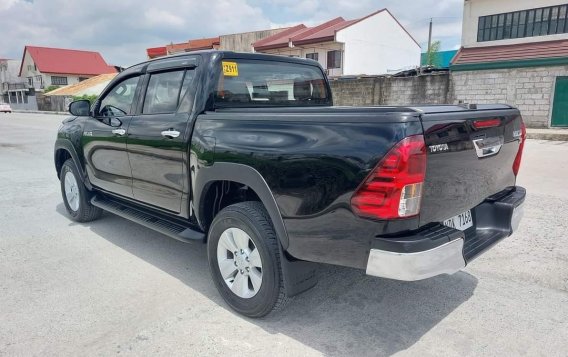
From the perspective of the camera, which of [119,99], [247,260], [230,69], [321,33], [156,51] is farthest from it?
[156,51]

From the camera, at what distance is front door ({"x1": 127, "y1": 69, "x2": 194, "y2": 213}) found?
3.35m

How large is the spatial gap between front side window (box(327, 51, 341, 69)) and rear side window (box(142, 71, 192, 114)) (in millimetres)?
30986

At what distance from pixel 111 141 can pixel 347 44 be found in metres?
31.0

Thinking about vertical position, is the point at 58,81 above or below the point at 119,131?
above

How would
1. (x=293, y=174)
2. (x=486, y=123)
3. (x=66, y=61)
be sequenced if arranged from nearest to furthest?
1. (x=293, y=174)
2. (x=486, y=123)
3. (x=66, y=61)

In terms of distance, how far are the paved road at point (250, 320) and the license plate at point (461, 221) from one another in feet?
2.13

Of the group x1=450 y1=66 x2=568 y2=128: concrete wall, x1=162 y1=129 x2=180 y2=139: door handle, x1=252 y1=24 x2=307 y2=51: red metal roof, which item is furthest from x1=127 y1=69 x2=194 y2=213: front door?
x1=252 y1=24 x2=307 y2=51: red metal roof

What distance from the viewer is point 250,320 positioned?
291cm

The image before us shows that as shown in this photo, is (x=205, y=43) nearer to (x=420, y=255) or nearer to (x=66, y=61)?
(x=66, y=61)

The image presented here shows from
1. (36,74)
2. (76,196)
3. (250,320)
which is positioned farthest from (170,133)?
(36,74)

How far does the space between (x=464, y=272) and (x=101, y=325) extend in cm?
295

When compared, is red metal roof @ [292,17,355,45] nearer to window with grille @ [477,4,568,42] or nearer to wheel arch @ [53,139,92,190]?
window with grille @ [477,4,568,42]

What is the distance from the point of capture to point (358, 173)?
2.21m

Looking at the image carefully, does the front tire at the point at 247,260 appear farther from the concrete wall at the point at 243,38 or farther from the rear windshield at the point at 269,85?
the concrete wall at the point at 243,38
